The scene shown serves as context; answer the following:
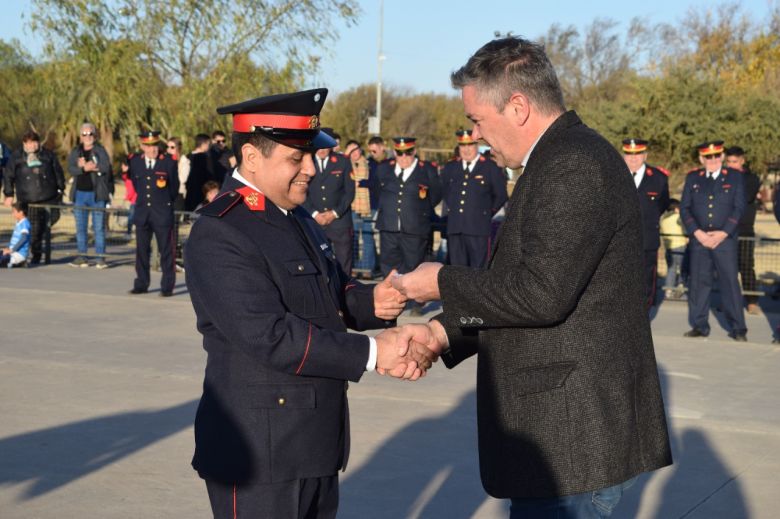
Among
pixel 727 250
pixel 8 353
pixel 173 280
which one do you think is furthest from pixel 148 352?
pixel 727 250

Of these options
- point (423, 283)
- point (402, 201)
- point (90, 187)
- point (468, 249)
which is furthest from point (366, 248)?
point (423, 283)

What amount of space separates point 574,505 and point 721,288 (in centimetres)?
837

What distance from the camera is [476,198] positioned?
12.5 meters

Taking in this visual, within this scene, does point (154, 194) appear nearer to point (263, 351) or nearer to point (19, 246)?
point (19, 246)

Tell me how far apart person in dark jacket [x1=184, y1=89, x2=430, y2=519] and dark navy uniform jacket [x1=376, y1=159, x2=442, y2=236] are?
30.7 feet

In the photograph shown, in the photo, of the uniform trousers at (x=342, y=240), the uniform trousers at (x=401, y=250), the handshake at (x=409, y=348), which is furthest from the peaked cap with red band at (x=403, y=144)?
the handshake at (x=409, y=348)

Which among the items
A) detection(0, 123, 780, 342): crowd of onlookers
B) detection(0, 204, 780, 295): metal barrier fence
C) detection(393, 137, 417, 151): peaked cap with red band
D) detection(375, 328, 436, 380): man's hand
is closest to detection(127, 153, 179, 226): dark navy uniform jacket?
detection(0, 123, 780, 342): crowd of onlookers

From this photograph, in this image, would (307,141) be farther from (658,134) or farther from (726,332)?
(658,134)

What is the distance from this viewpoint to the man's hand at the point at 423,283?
3143mm

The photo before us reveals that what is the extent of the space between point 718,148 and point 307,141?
873 cm

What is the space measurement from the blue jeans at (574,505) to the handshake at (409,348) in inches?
21.0

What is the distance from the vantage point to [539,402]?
2.93 meters

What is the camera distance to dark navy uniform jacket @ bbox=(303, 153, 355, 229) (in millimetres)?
13398

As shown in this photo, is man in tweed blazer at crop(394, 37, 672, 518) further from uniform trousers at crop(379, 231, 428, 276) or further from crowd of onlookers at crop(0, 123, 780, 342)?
uniform trousers at crop(379, 231, 428, 276)
